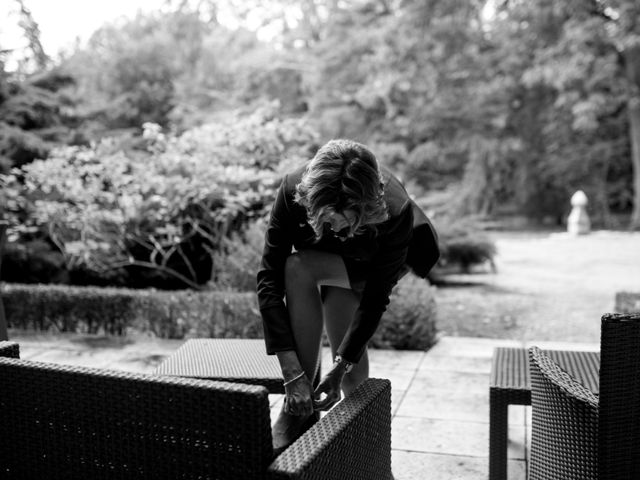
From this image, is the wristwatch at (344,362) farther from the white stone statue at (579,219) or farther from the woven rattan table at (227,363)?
the white stone statue at (579,219)

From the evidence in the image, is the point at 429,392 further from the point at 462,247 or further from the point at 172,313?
the point at 462,247

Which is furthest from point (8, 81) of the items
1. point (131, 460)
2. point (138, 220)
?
point (131, 460)

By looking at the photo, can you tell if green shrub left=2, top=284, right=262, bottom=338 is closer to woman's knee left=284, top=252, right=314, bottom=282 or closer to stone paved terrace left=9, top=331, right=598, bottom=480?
stone paved terrace left=9, top=331, right=598, bottom=480

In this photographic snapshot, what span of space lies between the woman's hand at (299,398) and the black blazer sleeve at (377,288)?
0.16 meters

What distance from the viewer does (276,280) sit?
6.80 feet

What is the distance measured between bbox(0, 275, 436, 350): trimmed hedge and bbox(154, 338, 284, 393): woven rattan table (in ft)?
7.08

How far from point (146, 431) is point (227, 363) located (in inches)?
47.3

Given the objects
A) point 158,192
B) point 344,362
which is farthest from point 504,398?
point 158,192

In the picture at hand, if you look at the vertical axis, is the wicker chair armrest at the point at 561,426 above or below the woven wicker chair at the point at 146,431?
below

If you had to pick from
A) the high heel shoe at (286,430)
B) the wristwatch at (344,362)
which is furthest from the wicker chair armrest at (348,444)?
the high heel shoe at (286,430)

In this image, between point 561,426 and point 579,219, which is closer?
point 561,426

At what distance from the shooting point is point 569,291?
896cm

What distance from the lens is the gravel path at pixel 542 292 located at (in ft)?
21.5

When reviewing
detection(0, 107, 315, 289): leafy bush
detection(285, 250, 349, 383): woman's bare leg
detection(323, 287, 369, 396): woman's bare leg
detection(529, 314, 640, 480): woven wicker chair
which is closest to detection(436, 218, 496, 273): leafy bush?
detection(0, 107, 315, 289): leafy bush
